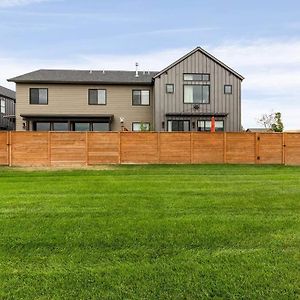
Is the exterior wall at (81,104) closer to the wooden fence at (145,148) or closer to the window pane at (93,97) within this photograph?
the window pane at (93,97)

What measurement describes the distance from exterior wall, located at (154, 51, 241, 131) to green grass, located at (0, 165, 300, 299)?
65.2 feet

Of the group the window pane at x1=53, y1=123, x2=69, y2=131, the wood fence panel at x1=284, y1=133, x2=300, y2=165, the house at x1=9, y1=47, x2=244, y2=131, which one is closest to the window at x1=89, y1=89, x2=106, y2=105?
the house at x1=9, y1=47, x2=244, y2=131

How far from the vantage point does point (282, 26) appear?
20.7m

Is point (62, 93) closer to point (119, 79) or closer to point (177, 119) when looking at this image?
point (119, 79)

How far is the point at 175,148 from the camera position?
2191 cm

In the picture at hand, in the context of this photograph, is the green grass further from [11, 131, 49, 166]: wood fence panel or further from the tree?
the tree

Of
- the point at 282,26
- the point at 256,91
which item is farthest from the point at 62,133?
the point at 256,91

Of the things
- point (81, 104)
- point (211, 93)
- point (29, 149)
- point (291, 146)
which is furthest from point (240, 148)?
point (81, 104)

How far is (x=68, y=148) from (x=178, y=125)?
407 inches

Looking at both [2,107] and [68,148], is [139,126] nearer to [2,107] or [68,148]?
[68,148]

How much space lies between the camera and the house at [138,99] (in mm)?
28875

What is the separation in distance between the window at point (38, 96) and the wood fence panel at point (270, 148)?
16422mm

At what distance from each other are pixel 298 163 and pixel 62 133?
13639mm

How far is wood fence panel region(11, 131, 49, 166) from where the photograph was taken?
21.2 metres
